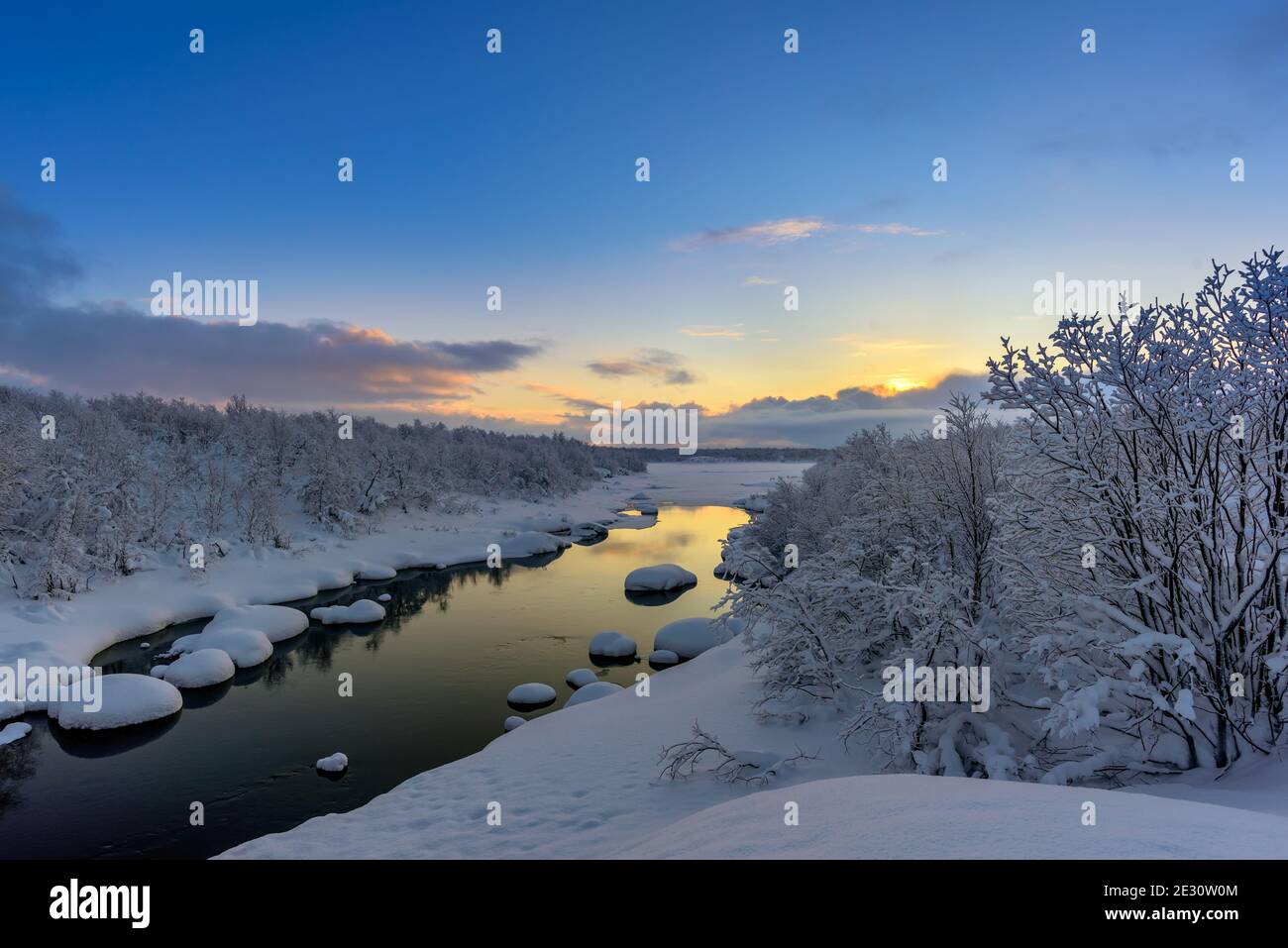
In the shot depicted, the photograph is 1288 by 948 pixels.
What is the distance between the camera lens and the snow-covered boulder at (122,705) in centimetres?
2106

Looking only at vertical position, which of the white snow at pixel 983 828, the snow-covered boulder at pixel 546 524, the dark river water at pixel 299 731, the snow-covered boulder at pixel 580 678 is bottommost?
the dark river water at pixel 299 731

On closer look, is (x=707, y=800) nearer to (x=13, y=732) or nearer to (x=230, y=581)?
(x=13, y=732)

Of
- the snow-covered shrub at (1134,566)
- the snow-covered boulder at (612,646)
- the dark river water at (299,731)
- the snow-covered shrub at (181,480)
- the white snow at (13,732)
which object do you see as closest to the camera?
the snow-covered shrub at (1134,566)

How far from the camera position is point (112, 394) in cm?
8725

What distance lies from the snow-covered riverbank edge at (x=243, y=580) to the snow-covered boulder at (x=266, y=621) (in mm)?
4452

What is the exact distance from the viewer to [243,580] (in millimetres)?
40500

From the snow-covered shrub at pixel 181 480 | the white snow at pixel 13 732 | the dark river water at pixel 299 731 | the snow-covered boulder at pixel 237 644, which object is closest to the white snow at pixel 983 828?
the dark river water at pixel 299 731

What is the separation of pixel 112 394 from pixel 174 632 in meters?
74.4

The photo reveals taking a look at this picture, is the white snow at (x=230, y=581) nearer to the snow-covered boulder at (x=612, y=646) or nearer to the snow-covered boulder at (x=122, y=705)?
the snow-covered boulder at (x=122, y=705)

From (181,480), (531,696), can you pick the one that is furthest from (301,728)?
(181,480)

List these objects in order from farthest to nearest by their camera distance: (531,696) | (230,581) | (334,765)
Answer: (230,581)
(531,696)
(334,765)

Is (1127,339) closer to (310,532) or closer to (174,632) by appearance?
(174,632)

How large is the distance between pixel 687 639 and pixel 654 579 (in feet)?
40.5
